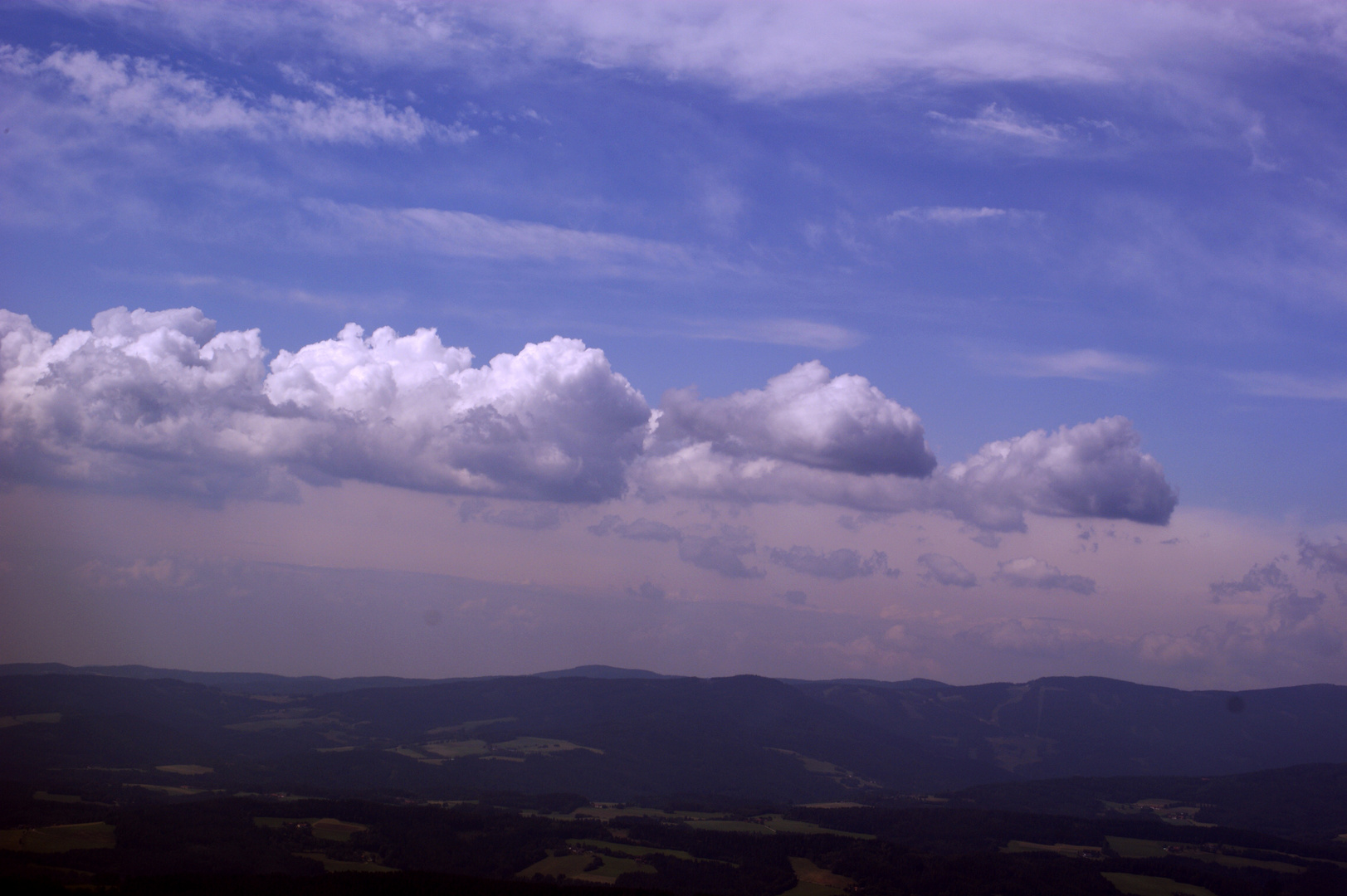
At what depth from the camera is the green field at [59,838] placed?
12406cm

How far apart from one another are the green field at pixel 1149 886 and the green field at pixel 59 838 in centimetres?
15780

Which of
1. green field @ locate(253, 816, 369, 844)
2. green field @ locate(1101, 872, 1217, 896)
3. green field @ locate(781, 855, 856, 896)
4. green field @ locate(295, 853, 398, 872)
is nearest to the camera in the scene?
green field @ locate(295, 853, 398, 872)

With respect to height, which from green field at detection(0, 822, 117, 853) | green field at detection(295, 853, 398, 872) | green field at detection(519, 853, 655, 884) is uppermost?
green field at detection(0, 822, 117, 853)

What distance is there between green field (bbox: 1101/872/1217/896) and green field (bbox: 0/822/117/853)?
6213 inches

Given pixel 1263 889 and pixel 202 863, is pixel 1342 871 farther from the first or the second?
pixel 202 863

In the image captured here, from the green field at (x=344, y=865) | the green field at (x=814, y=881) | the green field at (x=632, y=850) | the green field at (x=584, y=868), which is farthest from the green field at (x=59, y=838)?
→ the green field at (x=814, y=881)

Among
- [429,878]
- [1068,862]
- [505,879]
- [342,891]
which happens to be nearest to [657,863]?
[505,879]

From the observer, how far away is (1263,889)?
568 ft

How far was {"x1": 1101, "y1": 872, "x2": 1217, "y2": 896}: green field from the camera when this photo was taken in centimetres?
16125

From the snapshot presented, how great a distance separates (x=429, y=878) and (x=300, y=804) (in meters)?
54.2

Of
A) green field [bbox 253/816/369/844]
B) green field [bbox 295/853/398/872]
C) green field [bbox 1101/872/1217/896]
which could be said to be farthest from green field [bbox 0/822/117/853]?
green field [bbox 1101/872/1217/896]

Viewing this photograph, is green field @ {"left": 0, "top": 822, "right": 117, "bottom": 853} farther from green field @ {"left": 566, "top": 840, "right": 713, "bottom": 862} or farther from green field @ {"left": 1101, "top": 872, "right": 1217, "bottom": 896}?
green field @ {"left": 1101, "top": 872, "right": 1217, "bottom": 896}

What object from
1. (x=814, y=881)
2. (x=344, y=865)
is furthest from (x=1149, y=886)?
(x=344, y=865)

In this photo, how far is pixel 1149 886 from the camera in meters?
166
